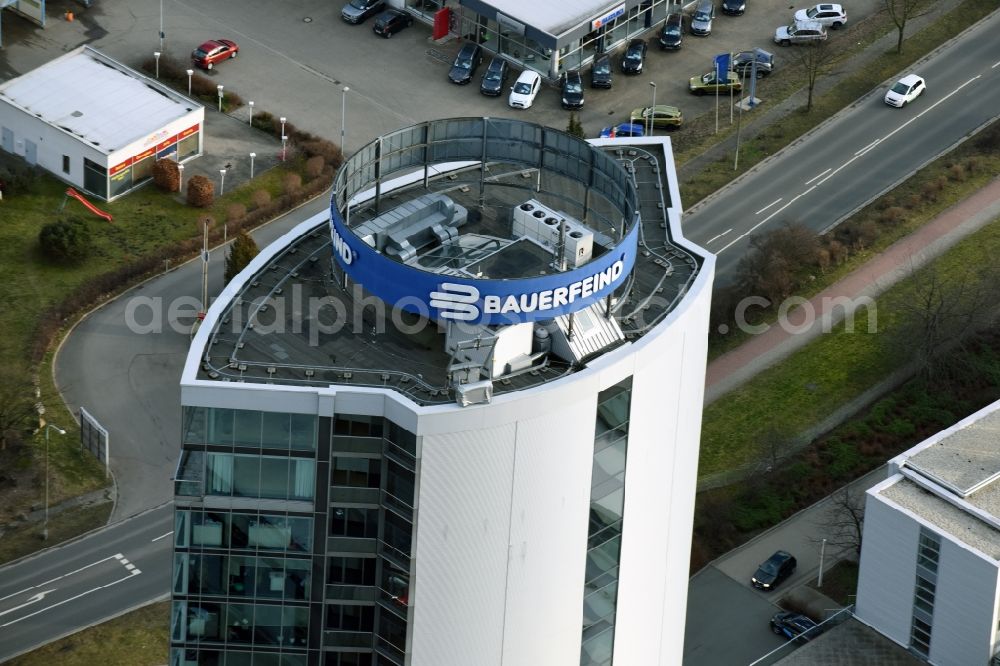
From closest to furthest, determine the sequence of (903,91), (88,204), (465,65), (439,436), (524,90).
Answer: (439,436) → (88,204) → (524,90) → (903,91) → (465,65)

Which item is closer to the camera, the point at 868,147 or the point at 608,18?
the point at 868,147

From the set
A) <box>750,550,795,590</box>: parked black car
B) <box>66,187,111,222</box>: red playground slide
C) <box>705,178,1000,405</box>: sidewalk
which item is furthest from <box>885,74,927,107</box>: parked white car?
<box>66,187,111,222</box>: red playground slide

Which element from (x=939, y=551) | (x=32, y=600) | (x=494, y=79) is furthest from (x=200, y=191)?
(x=939, y=551)

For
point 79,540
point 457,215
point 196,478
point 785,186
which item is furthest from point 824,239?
point 196,478

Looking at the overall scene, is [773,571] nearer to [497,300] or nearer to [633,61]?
[633,61]

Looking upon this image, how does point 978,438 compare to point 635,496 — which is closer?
point 635,496

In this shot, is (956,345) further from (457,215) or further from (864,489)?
(457,215)
